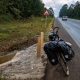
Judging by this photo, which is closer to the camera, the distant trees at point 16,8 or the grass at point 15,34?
the grass at point 15,34

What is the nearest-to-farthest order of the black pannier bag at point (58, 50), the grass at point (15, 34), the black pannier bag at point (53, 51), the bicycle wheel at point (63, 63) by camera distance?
the black pannier bag at point (58, 50), the bicycle wheel at point (63, 63), the black pannier bag at point (53, 51), the grass at point (15, 34)

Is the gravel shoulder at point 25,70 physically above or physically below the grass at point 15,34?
above

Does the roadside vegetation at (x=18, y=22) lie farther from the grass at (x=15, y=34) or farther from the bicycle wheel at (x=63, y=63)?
the bicycle wheel at (x=63, y=63)

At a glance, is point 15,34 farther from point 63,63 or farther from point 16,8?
point 16,8

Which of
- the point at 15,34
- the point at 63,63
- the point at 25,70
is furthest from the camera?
the point at 15,34

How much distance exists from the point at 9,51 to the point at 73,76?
447 inches

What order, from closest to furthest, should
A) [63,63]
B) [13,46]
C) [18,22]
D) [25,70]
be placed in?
[63,63] → [25,70] → [13,46] → [18,22]

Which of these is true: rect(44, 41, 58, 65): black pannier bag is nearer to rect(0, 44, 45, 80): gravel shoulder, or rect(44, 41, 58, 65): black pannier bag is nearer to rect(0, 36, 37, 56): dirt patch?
rect(0, 44, 45, 80): gravel shoulder

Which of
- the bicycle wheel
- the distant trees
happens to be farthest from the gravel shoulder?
the distant trees

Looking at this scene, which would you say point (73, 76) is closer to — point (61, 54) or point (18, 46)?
point (61, 54)

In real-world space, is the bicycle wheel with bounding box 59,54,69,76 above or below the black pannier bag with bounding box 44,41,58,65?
below

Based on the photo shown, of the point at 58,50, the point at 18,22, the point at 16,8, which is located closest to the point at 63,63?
the point at 58,50

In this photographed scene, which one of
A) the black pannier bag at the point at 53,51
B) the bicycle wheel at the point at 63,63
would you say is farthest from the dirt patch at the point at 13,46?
the bicycle wheel at the point at 63,63

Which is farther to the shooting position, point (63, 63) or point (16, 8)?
point (16, 8)
